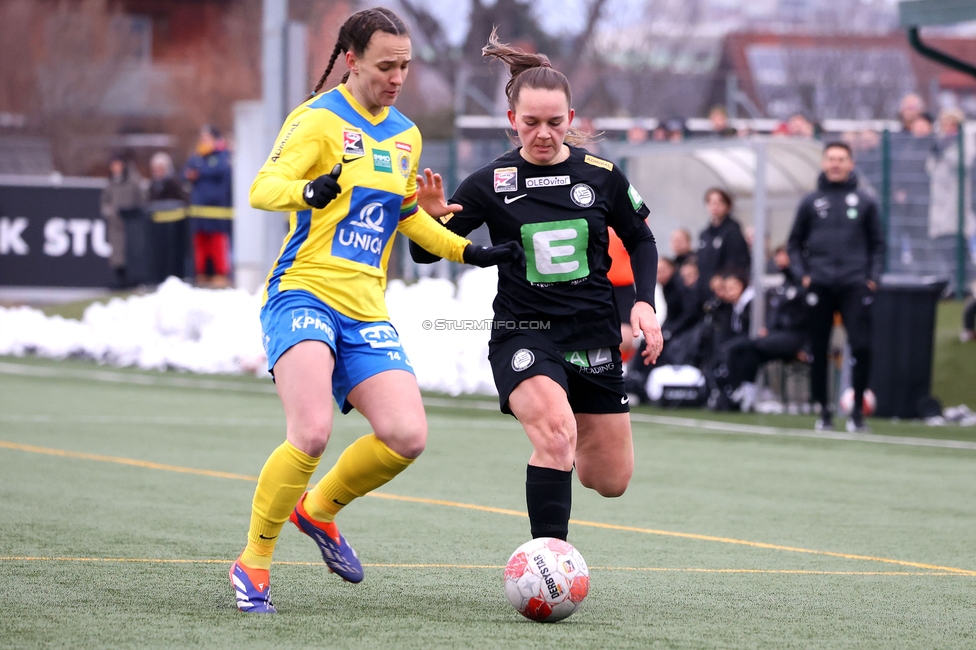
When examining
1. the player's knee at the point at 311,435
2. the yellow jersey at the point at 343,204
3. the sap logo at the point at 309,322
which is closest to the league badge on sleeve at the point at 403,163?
the yellow jersey at the point at 343,204

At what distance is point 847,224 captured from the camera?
1234 cm

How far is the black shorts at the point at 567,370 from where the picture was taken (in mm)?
5656

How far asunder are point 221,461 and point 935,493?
4501 millimetres

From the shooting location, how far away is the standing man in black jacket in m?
12.2

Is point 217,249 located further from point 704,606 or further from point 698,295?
point 704,606

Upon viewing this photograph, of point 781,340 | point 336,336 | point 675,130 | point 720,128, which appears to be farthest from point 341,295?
point 675,130

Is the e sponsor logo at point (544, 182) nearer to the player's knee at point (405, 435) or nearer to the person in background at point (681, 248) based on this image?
the player's knee at point (405, 435)

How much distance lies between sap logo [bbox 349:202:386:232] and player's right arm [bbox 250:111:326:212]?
204 millimetres

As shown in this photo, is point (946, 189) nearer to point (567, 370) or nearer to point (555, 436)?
point (567, 370)

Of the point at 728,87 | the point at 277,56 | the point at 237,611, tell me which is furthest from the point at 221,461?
the point at 728,87

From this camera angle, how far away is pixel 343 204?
18.0 feet

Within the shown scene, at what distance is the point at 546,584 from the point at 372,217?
1441mm

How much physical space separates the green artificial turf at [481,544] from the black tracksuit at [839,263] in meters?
0.79

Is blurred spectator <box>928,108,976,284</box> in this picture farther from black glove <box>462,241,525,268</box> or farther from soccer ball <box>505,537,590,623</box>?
soccer ball <box>505,537,590,623</box>
